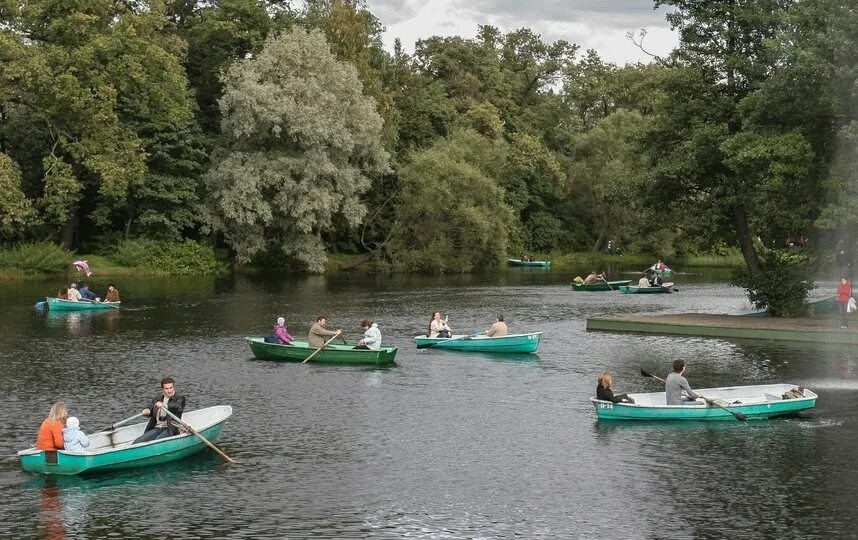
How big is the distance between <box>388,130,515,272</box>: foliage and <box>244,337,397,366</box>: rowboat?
5377 cm

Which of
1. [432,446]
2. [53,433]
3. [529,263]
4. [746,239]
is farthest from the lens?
[529,263]

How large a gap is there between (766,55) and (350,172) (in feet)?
139

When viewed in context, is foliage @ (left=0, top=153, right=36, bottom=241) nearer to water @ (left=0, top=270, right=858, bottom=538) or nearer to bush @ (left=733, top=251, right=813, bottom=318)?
A: water @ (left=0, top=270, right=858, bottom=538)

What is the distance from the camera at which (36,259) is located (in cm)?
7606

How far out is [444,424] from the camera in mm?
28219

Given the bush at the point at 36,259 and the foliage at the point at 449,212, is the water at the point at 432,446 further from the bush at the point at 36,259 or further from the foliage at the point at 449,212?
the foliage at the point at 449,212

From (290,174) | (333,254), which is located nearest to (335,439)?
(290,174)


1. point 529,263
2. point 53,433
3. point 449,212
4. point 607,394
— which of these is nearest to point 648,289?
point 449,212

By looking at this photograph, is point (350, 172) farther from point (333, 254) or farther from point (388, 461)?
point (388, 461)

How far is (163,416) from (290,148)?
60.7m

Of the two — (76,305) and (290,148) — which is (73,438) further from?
(290,148)

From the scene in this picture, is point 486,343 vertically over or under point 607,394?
over

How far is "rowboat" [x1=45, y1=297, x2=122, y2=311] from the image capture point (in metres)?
56.1

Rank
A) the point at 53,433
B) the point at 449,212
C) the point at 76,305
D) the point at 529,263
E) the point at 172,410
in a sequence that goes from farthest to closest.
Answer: the point at 529,263
the point at 449,212
the point at 76,305
the point at 172,410
the point at 53,433
